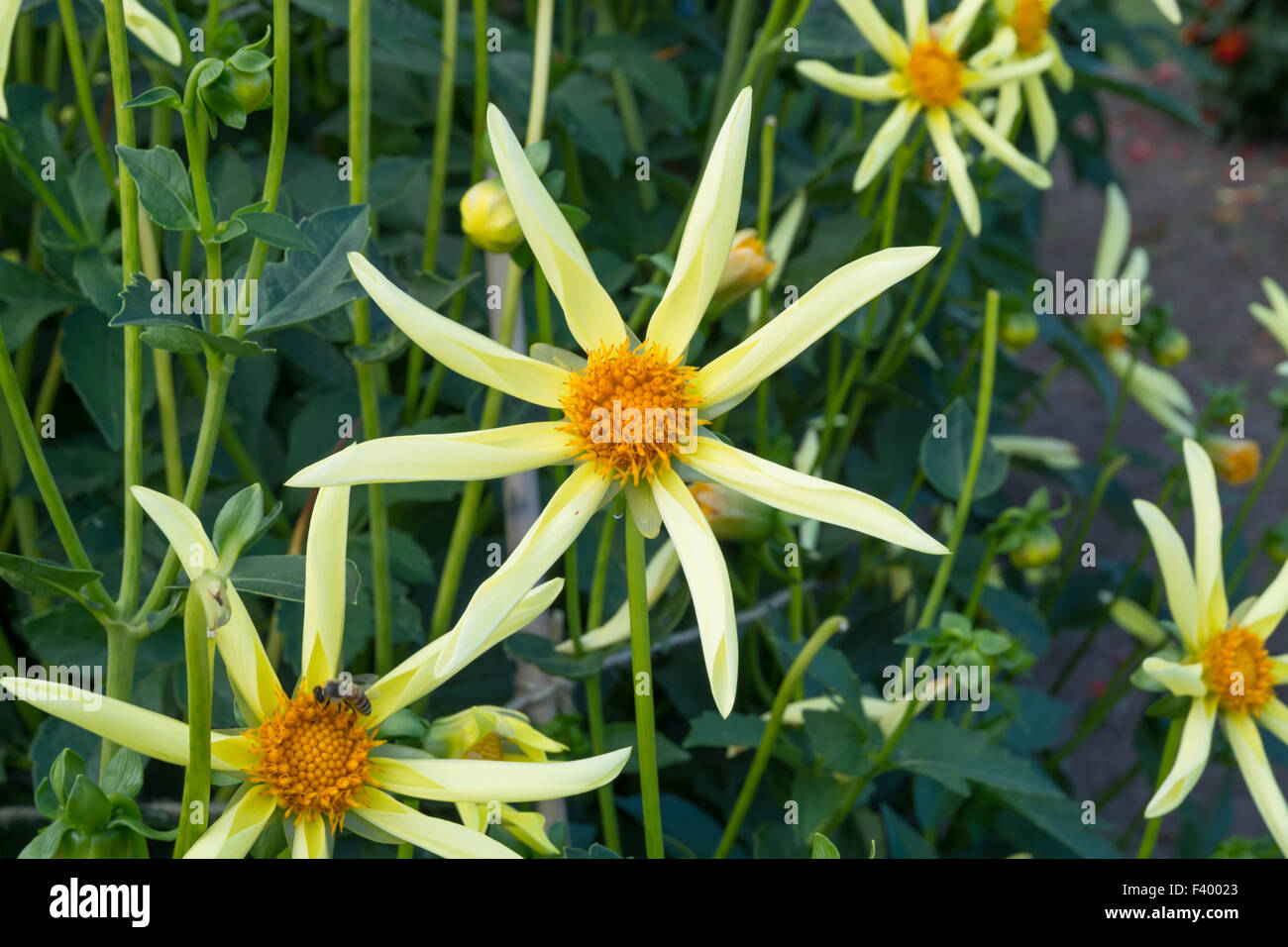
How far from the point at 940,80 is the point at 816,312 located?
486 mm

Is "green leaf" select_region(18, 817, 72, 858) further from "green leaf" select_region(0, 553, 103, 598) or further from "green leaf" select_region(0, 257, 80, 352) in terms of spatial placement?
"green leaf" select_region(0, 257, 80, 352)

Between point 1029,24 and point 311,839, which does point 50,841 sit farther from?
point 1029,24

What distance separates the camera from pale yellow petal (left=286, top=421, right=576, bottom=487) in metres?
0.40

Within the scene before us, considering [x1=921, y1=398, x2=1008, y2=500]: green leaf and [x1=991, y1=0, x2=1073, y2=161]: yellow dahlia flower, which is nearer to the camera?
[x1=921, y1=398, x2=1008, y2=500]: green leaf

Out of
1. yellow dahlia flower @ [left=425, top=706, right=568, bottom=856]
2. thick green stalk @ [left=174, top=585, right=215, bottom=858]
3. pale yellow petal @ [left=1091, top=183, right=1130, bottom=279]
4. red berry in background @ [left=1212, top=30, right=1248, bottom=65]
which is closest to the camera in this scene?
thick green stalk @ [left=174, top=585, right=215, bottom=858]

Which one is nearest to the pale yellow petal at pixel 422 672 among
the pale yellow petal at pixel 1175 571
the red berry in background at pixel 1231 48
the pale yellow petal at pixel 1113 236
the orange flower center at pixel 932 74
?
the pale yellow petal at pixel 1175 571

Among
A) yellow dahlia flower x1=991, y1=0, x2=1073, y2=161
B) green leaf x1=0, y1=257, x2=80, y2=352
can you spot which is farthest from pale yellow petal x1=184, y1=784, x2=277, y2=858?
yellow dahlia flower x1=991, y1=0, x2=1073, y2=161

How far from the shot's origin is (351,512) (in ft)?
2.32

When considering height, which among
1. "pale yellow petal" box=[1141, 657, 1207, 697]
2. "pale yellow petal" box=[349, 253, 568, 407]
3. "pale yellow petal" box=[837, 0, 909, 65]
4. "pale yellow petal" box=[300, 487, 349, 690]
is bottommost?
"pale yellow petal" box=[1141, 657, 1207, 697]

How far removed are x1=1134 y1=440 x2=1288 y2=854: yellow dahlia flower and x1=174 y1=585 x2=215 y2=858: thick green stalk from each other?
46 cm

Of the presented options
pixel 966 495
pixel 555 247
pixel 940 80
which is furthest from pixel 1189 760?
pixel 940 80

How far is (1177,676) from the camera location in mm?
596

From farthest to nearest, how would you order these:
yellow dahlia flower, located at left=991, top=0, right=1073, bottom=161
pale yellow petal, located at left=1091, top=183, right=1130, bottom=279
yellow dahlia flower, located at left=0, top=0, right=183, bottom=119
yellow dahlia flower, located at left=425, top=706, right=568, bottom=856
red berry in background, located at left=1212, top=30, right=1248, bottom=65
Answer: red berry in background, located at left=1212, top=30, right=1248, bottom=65, pale yellow petal, located at left=1091, top=183, right=1130, bottom=279, yellow dahlia flower, located at left=991, top=0, right=1073, bottom=161, yellow dahlia flower, located at left=0, top=0, right=183, bottom=119, yellow dahlia flower, located at left=425, top=706, right=568, bottom=856
